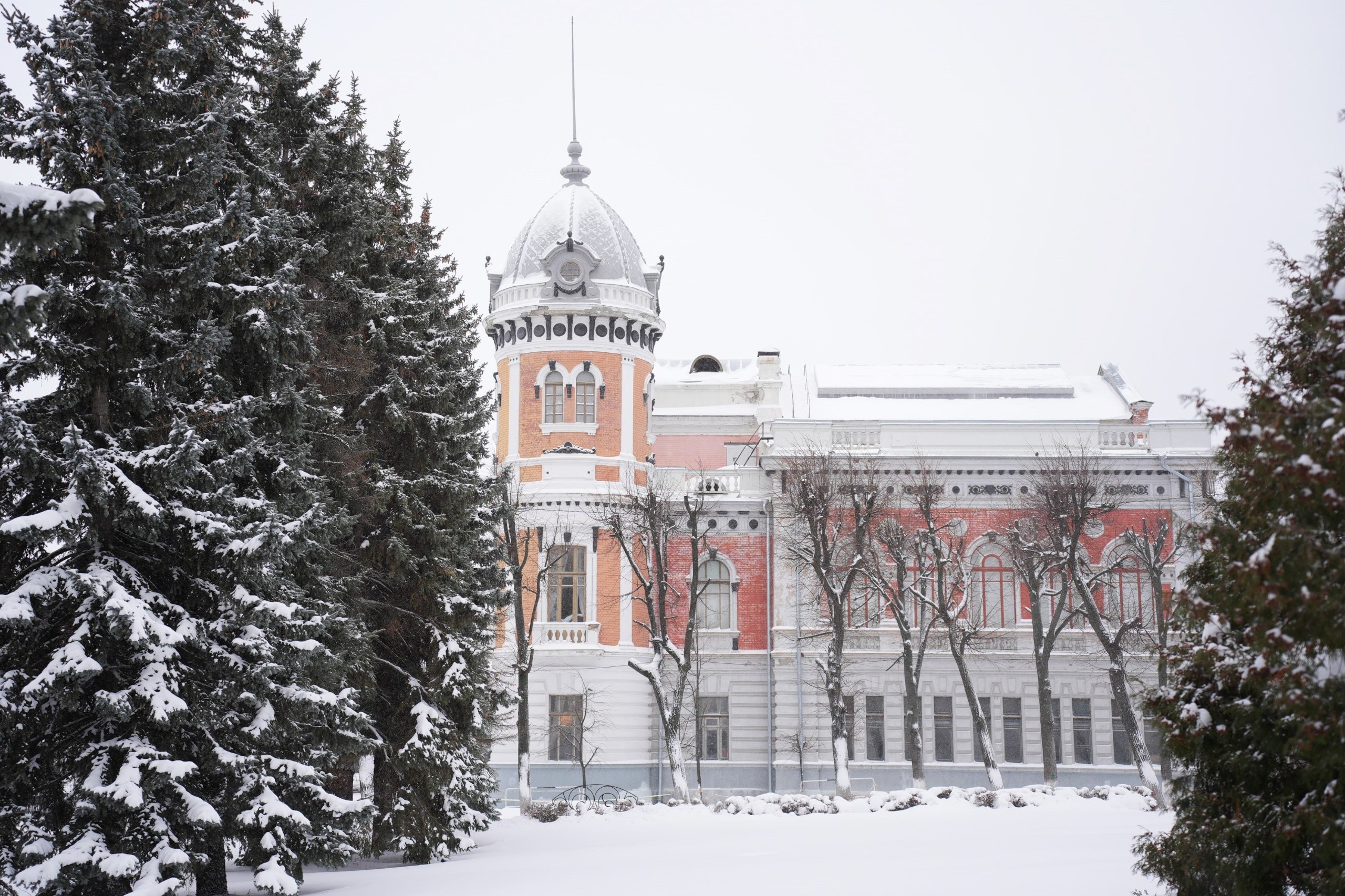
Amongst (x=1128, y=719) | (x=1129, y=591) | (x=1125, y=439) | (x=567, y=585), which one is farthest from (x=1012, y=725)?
(x=567, y=585)

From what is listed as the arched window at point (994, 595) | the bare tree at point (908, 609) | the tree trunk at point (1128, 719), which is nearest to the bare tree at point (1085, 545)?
the tree trunk at point (1128, 719)

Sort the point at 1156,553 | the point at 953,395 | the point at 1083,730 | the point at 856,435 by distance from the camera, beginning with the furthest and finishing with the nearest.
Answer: the point at 953,395
the point at 856,435
the point at 1083,730
the point at 1156,553

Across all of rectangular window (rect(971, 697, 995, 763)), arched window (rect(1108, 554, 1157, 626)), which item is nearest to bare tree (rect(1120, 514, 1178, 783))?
arched window (rect(1108, 554, 1157, 626))

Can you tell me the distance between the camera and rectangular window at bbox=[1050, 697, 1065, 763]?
37.7 meters

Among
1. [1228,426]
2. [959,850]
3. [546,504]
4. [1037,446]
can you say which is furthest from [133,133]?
[1037,446]

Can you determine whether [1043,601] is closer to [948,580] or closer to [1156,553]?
[948,580]

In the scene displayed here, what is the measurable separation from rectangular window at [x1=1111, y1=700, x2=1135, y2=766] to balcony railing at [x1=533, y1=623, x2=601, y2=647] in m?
15.1

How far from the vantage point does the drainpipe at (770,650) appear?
37.2 m

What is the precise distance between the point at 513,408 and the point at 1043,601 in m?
16.9

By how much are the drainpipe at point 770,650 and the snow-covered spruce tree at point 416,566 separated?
15168mm

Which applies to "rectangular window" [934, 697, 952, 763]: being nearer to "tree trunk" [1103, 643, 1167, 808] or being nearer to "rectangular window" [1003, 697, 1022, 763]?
"rectangular window" [1003, 697, 1022, 763]

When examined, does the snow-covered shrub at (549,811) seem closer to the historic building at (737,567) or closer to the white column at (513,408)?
the historic building at (737,567)

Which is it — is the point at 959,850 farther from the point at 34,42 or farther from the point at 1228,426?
the point at 34,42

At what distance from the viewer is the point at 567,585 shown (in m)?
38.2
